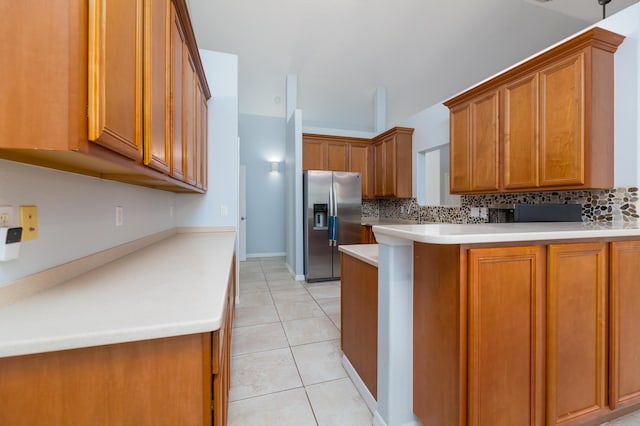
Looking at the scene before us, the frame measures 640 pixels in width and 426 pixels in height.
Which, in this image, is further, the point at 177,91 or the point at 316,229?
the point at 316,229

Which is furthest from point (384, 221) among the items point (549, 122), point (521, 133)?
point (549, 122)

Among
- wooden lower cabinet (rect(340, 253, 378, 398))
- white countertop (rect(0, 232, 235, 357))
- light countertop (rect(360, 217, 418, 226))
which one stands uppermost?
light countertop (rect(360, 217, 418, 226))

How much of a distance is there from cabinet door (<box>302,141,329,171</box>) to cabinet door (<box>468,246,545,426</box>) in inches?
153

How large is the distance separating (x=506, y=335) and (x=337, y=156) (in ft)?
13.4

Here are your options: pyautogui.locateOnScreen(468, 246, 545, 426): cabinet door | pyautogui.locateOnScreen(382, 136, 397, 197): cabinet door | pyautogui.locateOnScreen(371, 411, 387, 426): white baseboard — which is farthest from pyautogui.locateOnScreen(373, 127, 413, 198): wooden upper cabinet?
pyautogui.locateOnScreen(371, 411, 387, 426): white baseboard

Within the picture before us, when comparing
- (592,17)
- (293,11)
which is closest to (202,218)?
(293,11)

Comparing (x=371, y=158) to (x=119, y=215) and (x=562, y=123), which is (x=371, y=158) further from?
(x=119, y=215)

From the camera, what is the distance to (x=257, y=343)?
2.27 m

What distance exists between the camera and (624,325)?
4.50 ft

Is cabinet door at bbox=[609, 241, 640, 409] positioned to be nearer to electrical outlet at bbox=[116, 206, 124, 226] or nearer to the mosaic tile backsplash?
the mosaic tile backsplash

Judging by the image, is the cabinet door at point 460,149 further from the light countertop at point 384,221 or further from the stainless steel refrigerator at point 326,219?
the stainless steel refrigerator at point 326,219

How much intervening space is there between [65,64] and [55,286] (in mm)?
855

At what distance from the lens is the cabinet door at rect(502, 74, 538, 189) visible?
2.11 metres

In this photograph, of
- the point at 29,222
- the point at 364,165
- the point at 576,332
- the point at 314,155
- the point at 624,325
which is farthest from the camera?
the point at 364,165
